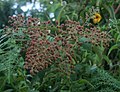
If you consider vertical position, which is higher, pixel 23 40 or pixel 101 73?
pixel 23 40

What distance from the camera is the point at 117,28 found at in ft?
3.51

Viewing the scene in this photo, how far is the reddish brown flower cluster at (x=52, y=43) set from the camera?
765mm

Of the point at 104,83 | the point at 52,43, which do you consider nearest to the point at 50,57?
the point at 52,43

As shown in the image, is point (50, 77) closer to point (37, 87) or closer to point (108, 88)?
point (37, 87)

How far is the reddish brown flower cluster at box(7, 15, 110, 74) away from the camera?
2.51 feet

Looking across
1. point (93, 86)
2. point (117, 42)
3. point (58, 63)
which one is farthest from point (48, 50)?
point (117, 42)

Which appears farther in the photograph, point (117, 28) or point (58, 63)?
point (117, 28)

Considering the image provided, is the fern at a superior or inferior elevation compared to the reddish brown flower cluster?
inferior

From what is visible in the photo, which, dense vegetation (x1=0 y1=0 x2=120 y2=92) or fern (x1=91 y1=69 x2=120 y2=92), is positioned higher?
dense vegetation (x1=0 y1=0 x2=120 y2=92)

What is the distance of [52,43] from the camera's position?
781 mm

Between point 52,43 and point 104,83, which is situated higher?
point 52,43

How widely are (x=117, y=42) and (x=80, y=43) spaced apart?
0.79 feet

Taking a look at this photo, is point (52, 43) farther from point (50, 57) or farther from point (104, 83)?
point (104, 83)

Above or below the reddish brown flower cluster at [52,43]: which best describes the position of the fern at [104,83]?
below
